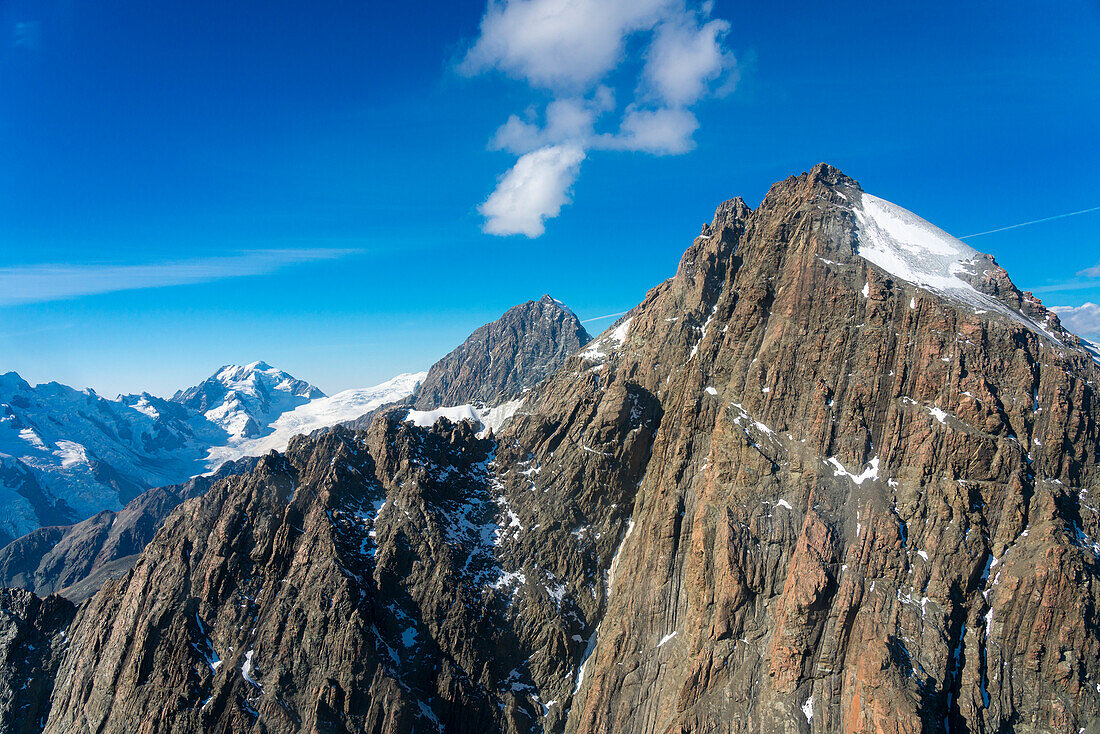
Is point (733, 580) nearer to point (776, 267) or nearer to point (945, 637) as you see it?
point (945, 637)

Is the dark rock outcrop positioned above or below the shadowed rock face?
below

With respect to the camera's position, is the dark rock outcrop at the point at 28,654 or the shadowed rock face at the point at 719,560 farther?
the dark rock outcrop at the point at 28,654

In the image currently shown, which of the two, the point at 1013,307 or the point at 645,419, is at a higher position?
the point at 1013,307

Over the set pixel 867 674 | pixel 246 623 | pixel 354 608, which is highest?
pixel 867 674

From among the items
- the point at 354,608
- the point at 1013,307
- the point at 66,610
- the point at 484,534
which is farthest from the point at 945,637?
the point at 66,610

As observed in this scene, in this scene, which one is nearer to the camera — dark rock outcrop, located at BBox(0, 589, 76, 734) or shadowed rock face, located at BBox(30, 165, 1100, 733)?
shadowed rock face, located at BBox(30, 165, 1100, 733)

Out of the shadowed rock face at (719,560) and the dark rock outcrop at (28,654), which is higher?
the shadowed rock face at (719,560)

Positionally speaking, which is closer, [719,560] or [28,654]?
[719,560]

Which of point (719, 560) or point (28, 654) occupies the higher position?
point (719, 560)
